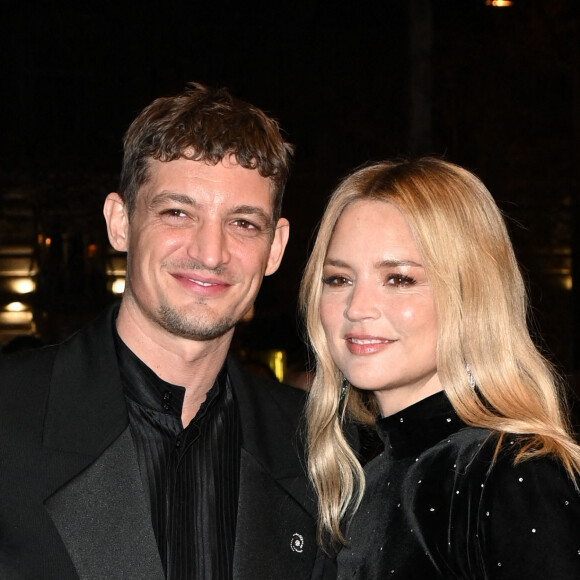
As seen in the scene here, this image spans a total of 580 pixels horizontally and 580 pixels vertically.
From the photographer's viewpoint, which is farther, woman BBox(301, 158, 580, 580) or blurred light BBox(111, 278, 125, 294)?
blurred light BBox(111, 278, 125, 294)

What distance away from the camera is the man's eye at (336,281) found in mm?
2424

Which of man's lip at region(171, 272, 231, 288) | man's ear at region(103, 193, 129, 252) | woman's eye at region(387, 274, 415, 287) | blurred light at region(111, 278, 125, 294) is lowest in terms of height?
blurred light at region(111, 278, 125, 294)

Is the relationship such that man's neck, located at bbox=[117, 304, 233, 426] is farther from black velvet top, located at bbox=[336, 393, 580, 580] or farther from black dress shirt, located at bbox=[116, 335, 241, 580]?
black velvet top, located at bbox=[336, 393, 580, 580]

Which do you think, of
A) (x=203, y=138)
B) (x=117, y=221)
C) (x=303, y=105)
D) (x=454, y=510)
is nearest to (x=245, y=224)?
(x=203, y=138)

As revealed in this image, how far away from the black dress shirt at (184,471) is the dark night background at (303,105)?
512 cm

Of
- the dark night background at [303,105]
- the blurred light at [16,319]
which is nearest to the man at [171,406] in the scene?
the dark night background at [303,105]

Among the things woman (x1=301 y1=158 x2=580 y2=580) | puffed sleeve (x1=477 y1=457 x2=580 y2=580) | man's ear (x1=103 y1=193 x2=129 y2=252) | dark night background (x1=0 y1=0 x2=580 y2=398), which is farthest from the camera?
dark night background (x1=0 y1=0 x2=580 y2=398)

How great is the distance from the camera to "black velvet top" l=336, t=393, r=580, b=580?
6.05 feet

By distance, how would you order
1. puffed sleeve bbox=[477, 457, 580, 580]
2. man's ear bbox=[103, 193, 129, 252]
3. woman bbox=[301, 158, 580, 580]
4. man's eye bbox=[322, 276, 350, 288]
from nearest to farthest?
puffed sleeve bbox=[477, 457, 580, 580] < woman bbox=[301, 158, 580, 580] < man's eye bbox=[322, 276, 350, 288] < man's ear bbox=[103, 193, 129, 252]

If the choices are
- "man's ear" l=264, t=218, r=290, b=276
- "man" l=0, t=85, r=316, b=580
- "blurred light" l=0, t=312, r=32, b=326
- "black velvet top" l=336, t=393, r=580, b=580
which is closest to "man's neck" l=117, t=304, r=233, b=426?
"man" l=0, t=85, r=316, b=580

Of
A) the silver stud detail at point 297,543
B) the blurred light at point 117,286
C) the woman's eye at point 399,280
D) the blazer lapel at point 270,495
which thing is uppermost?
the woman's eye at point 399,280

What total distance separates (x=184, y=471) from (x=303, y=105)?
651 cm

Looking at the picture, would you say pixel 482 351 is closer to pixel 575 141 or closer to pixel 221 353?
pixel 221 353

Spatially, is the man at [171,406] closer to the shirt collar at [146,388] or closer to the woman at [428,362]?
the shirt collar at [146,388]
